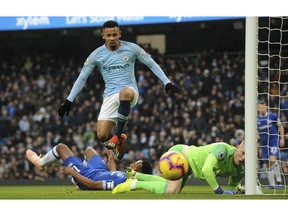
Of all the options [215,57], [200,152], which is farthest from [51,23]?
[200,152]

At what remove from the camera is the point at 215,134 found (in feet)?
56.6

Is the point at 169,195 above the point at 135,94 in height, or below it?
below

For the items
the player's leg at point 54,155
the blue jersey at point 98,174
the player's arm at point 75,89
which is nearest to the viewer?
the blue jersey at point 98,174

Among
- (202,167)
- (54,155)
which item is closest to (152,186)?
(202,167)

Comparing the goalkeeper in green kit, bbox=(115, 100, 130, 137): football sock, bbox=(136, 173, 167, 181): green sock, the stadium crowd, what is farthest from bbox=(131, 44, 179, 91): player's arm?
the stadium crowd

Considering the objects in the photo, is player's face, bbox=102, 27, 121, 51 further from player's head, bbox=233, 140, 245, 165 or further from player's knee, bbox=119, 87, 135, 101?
player's head, bbox=233, 140, 245, 165

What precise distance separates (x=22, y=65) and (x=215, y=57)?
548 centimetres

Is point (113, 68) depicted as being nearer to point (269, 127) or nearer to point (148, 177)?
point (148, 177)

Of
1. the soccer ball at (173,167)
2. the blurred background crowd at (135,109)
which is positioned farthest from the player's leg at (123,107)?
the blurred background crowd at (135,109)

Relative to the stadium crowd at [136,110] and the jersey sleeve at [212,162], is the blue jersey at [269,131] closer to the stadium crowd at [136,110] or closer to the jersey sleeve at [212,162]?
the jersey sleeve at [212,162]

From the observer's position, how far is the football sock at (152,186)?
8.37 m

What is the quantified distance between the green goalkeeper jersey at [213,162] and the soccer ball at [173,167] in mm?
143

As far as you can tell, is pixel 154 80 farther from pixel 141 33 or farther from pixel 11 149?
pixel 11 149

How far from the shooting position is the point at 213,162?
314 inches
